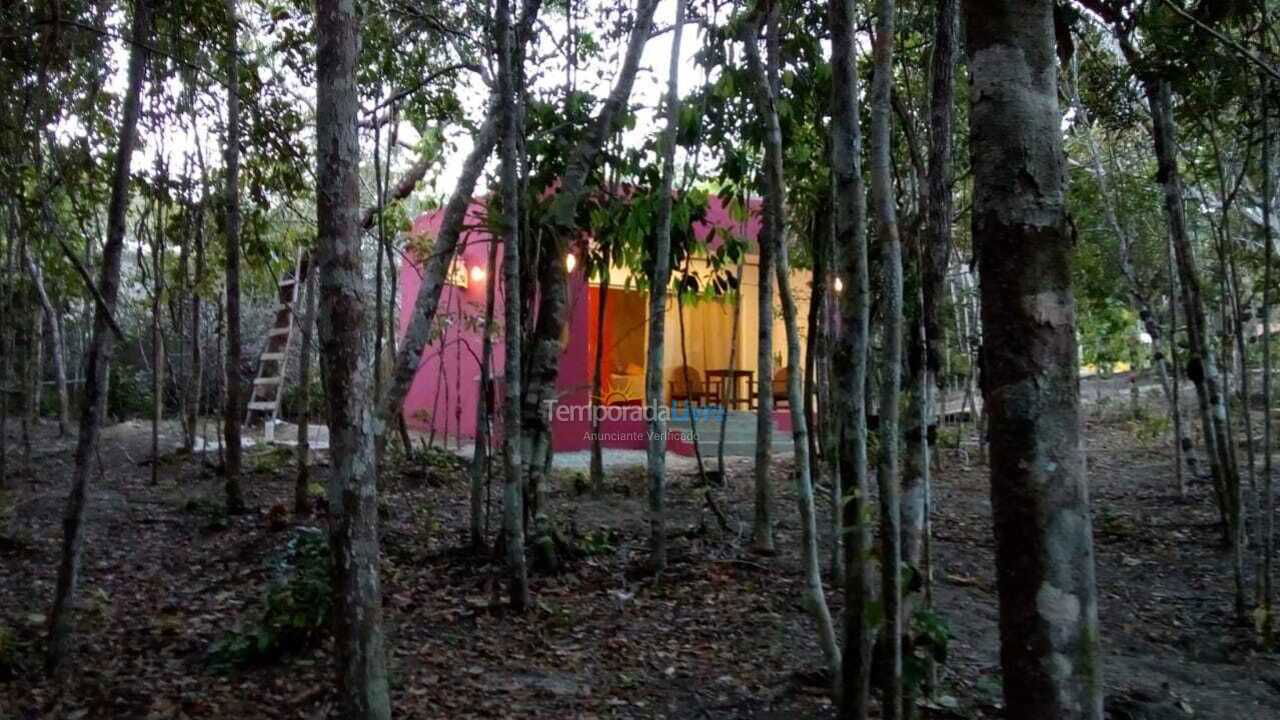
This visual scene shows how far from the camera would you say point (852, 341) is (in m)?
3.32

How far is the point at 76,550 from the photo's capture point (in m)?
4.51

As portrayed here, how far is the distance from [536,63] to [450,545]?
4310 millimetres

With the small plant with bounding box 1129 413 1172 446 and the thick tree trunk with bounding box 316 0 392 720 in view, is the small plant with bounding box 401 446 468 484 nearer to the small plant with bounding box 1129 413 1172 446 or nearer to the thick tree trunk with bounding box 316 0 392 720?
the thick tree trunk with bounding box 316 0 392 720

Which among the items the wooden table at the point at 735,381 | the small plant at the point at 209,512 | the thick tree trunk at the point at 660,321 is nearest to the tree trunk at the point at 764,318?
the thick tree trunk at the point at 660,321

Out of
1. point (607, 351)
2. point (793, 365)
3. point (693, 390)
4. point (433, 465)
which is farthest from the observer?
point (693, 390)

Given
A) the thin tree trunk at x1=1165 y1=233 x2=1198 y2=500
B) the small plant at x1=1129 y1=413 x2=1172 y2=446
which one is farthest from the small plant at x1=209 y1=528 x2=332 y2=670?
the small plant at x1=1129 y1=413 x2=1172 y2=446

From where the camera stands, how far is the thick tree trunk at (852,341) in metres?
3.27

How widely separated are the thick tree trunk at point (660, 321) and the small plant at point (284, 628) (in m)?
2.35

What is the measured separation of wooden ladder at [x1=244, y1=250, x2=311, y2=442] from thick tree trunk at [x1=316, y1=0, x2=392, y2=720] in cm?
980

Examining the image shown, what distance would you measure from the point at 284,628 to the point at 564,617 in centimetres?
171

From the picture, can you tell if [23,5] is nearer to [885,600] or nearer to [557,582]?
[557,582]

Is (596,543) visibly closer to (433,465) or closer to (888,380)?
(433,465)

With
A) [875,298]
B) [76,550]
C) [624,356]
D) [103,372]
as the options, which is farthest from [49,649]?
[624,356]

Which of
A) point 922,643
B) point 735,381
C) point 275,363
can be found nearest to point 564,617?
point 922,643
